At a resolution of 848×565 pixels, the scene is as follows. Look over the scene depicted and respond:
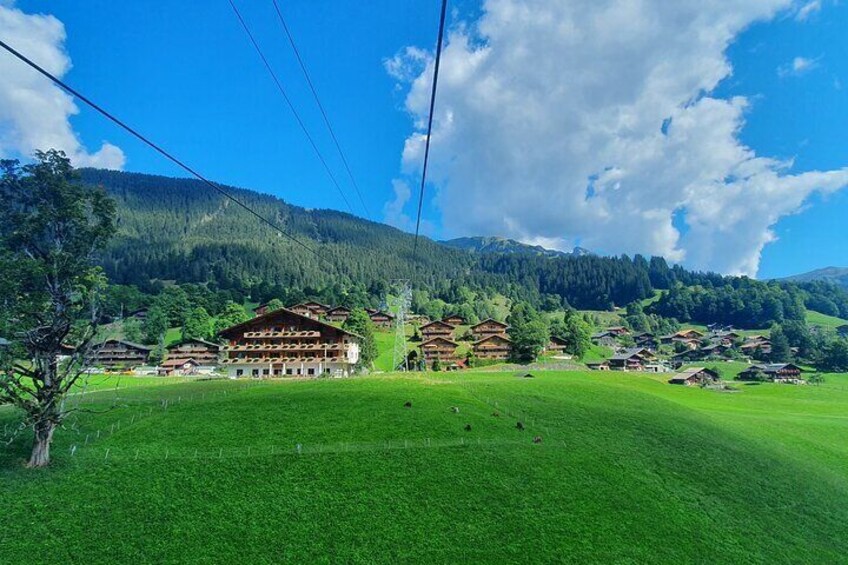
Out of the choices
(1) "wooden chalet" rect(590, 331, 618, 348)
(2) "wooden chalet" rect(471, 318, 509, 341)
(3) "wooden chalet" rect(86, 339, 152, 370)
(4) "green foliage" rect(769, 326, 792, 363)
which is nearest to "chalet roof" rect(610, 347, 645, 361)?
(1) "wooden chalet" rect(590, 331, 618, 348)

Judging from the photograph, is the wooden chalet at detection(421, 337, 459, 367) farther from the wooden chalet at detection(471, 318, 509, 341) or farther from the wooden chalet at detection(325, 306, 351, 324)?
the wooden chalet at detection(325, 306, 351, 324)

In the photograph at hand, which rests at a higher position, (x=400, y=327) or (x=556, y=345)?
(x=400, y=327)

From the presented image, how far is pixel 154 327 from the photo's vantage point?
12775 cm

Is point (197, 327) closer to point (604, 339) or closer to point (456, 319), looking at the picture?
point (456, 319)

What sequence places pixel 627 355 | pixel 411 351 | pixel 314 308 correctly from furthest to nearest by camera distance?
pixel 314 308, pixel 627 355, pixel 411 351

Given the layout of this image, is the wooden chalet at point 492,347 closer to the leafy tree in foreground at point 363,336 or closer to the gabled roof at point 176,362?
the leafy tree in foreground at point 363,336

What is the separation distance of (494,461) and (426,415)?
9.39 m

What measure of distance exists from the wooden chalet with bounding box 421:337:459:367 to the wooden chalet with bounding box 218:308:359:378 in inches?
1382

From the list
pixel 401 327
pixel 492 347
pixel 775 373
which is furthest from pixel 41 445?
pixel 775 373

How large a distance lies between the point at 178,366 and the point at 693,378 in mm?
114128

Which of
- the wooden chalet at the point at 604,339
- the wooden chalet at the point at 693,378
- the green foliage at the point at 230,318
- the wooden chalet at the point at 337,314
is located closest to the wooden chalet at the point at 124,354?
the green foliage at the point at 230,318

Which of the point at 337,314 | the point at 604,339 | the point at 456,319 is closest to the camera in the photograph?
the point at 337,314

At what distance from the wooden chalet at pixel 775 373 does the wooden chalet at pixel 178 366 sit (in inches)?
5183

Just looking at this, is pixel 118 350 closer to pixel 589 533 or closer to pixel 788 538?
pixel 589 533
